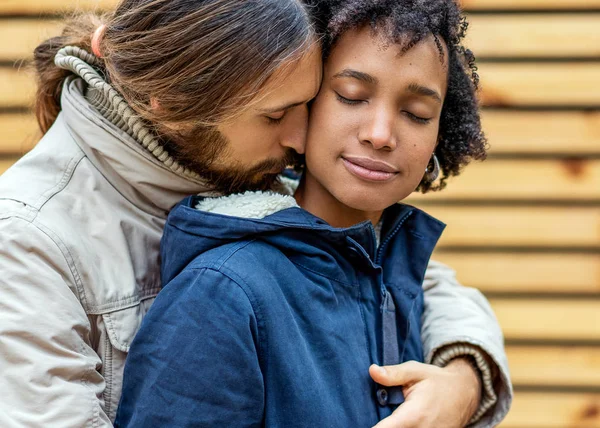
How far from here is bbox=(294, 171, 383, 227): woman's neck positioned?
71.1 inches

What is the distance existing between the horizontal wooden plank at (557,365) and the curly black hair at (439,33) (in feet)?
5.23

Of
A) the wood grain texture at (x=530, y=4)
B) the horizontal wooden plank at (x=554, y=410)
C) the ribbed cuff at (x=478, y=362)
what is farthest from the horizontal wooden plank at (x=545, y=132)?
the ribbed cuff at (x=478, y=362)

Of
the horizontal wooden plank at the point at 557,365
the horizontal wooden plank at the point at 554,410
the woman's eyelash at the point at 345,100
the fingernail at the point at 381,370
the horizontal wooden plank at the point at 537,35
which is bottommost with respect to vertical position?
the horizontal wooden plank at the point at 554,410

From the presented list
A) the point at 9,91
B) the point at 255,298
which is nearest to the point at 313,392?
the point at 255,298

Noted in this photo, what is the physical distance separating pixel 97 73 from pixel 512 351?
2.37 meters

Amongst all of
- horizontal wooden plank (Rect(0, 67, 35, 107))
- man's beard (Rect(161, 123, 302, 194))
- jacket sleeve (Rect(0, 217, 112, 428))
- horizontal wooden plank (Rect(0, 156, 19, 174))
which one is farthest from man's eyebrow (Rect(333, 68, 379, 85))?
horizontal wooden plank (Rect(0, 156, 19, 174))

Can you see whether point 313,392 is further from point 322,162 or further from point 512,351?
point 512,351

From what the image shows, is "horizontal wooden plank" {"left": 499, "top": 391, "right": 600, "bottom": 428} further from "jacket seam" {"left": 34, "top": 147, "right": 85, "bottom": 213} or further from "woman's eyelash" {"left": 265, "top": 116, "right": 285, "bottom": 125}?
"jacket seam" {"left": 34, "top": 147, "right": 85, "bottom": 213}

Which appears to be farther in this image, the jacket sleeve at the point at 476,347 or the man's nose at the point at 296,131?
the jacket sleeve at the point at 476,347

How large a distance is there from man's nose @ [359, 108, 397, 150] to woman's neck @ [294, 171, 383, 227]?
8.8 inches

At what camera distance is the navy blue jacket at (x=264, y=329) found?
4.50 ft

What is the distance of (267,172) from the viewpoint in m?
1.78

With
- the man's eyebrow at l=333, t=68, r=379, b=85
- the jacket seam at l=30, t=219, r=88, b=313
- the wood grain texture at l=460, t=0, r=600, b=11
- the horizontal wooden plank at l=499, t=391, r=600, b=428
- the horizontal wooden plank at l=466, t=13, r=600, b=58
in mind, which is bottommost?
the horizontal wooden plank at l=499, t=391, r=600, b=428

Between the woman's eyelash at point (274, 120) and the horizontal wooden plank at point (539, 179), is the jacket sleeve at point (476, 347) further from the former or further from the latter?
the horizontal wooden plank at point (539, 179)
